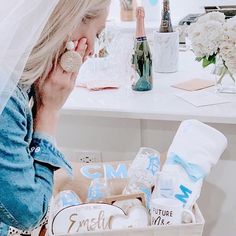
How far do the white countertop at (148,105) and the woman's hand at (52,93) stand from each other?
0.39m

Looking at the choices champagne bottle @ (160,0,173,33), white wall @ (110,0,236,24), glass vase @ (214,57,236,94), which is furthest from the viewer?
white wall @ (110,0,236,24)

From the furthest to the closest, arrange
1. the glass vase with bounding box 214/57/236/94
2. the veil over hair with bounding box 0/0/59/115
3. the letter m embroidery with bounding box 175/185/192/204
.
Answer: the glass vase with bounding box 214/57/236/94
the letter m embroidery with bounding box 175/185/192/204
the veil over hair with bounding box 0/0/59/115

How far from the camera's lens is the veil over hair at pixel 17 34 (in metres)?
0.81

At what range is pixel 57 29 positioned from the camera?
86 cm

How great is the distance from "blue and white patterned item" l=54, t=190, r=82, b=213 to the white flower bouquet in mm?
587

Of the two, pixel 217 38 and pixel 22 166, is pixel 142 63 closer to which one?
pixel 217 38

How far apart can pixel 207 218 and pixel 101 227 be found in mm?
593

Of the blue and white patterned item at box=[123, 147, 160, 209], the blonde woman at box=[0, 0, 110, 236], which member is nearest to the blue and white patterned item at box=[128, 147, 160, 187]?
the blue and white patterned item at box=[123, 147, 160, 209]

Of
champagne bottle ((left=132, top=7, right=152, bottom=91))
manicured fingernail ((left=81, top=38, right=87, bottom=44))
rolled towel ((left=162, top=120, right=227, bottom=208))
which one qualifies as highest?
manicured fingernail ((left=81, top=38, right=87, bottom=44))

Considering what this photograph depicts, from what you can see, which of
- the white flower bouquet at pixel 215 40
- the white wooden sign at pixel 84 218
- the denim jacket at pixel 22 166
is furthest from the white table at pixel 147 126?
the denim jacket at pixel 22 166

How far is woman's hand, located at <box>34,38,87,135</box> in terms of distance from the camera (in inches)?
39.0

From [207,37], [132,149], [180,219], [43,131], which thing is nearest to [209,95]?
[207,37]

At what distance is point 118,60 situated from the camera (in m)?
1.74

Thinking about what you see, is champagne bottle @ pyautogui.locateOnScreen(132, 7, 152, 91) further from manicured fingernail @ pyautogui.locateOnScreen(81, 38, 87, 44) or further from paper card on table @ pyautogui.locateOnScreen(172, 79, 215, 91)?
manicured fingernail @ pyautogui.locateOnScreen(81, 38, 87, 44)
